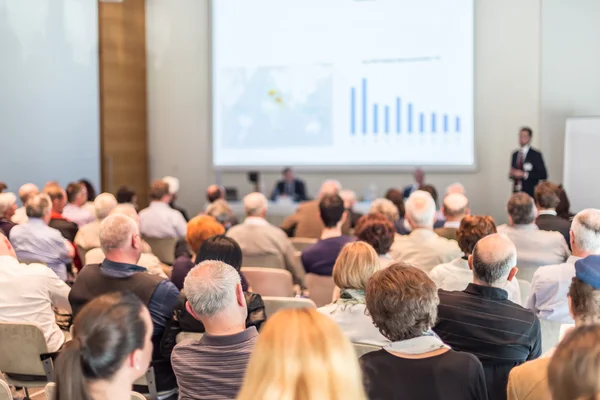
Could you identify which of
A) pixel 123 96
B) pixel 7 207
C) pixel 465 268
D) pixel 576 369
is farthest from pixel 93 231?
pixel 123 96

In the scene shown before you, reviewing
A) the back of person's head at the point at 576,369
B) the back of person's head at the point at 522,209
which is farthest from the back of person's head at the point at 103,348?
the back of person's head at the point at 522,209

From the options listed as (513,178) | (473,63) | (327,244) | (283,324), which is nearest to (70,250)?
(327,244)

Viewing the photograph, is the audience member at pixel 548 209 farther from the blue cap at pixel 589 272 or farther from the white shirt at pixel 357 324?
the blue cap at pixel 589 272

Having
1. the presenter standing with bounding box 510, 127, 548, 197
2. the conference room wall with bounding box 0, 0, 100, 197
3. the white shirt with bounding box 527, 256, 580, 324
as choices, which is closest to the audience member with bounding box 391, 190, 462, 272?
the white shirt with bounding box 527, 256, 580, 324

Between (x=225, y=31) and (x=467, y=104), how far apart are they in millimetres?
3725

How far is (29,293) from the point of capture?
12.5 feet

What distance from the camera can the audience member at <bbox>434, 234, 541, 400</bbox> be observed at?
9.45 feet

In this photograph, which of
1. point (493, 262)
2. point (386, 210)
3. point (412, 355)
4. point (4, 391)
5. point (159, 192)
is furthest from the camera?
point (159, 192)

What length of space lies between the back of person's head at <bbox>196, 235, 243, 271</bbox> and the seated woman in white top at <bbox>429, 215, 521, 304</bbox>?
3.30 ft

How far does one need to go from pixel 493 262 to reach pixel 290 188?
7.39 meters

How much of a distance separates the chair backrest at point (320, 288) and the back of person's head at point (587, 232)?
5.32 feet

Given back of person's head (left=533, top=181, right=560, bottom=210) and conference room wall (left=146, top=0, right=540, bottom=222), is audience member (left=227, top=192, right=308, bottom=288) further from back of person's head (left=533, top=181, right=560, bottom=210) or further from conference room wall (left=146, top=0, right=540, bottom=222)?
conference room wall (left=146, top=0, right=540, bottom=222)

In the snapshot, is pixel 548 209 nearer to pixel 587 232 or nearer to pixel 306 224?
pixel 587 232

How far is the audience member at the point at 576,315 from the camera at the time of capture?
220 cm
